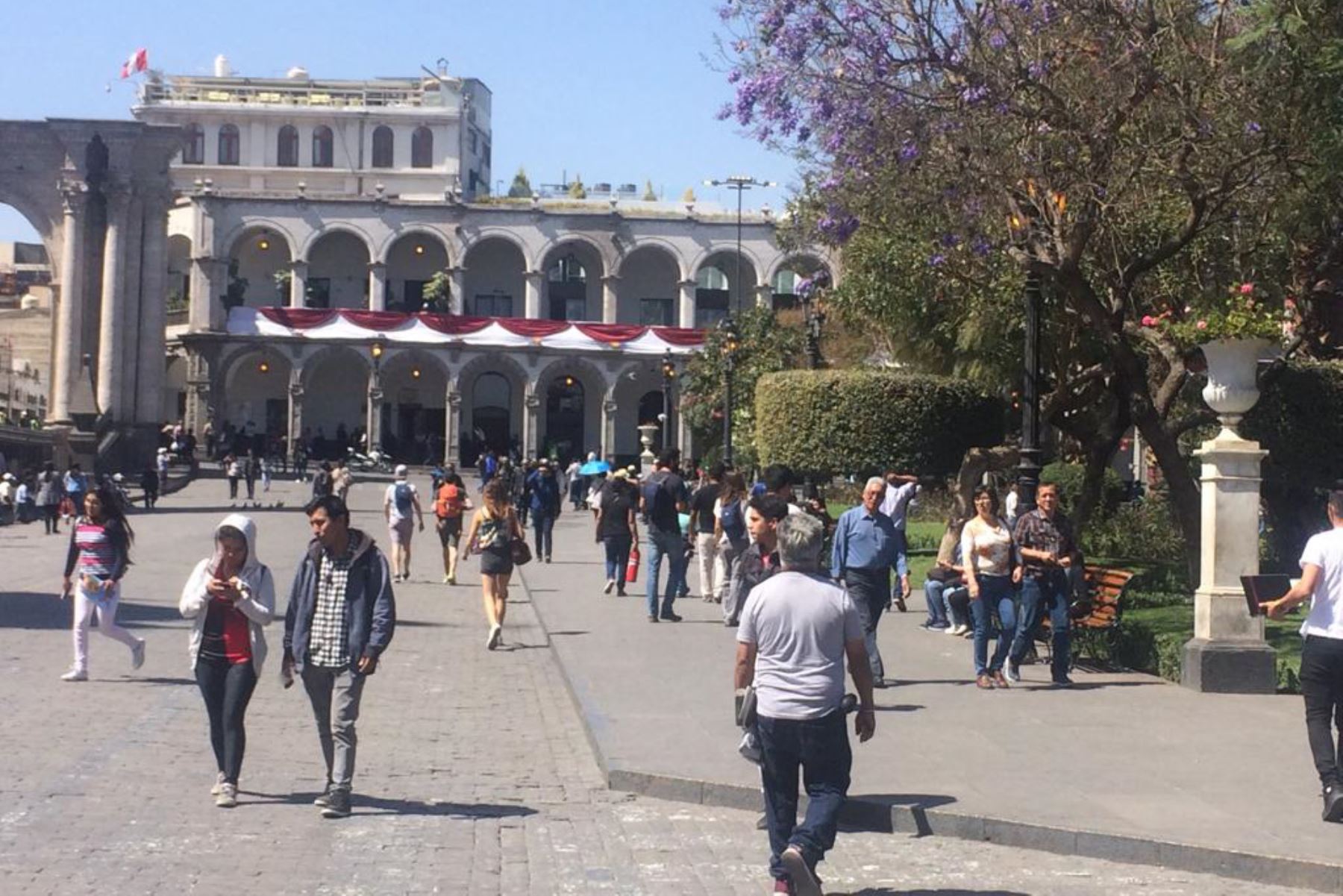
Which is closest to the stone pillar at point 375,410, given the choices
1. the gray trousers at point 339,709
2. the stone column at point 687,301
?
the stone column at point 687,301

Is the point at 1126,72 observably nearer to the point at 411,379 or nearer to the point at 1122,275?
the point at 1122,275

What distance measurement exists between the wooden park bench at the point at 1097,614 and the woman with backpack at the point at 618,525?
6.32 m

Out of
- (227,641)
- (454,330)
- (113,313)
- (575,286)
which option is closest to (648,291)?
(575,286)

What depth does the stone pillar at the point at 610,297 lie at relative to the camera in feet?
261

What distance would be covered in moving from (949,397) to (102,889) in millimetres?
22523

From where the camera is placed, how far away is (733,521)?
62.4 feet

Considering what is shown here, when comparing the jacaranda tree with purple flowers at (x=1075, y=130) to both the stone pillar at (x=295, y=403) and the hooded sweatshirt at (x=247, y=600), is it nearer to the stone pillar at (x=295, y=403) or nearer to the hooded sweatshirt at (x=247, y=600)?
the hooded sweatshirt at (x=247, y=600)

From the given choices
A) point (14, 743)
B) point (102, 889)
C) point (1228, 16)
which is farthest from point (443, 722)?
point (1228, 16)

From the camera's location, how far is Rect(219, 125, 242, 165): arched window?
3770 inches

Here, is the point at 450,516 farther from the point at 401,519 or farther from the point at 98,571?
the point at 98,571

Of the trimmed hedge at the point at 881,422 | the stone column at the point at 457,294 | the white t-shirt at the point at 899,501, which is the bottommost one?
the white t-shirt at the point at 899,501

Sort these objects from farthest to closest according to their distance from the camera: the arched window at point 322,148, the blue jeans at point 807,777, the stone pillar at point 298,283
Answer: the arched window at point 322,148 → the stone pillar at point 298,283 → the blue jeans at point 807,777

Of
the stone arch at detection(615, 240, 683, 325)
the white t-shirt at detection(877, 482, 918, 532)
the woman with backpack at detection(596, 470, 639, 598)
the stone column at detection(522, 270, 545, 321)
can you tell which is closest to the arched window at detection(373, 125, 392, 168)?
the stone column at detection(522, 270, 545, 321)

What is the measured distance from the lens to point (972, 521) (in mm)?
14328
